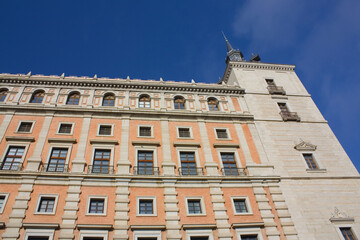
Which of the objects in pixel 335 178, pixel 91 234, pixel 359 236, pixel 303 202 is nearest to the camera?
pixel 91 234

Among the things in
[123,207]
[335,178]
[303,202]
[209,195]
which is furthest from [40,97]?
[335,178]

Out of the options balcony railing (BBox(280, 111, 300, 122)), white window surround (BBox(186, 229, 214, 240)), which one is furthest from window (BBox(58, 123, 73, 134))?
balcony railing (BBox(280, 111, 300, 122))

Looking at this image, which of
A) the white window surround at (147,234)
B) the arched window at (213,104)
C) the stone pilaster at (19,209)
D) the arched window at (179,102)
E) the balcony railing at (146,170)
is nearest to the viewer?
the stone pilaster at (19,209)

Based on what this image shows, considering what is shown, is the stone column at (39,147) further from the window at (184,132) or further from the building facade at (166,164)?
the window at (184,132)

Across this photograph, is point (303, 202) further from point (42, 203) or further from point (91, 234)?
point (42, 203)

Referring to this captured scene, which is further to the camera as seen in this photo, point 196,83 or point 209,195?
point 196,83

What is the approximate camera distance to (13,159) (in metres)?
21.3

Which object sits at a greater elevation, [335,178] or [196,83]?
[196,83]

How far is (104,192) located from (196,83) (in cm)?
1632

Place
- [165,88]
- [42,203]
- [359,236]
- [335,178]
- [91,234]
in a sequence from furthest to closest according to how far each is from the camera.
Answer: [165,88] < [335,178] < [359,236] < [42,203] < [91,234]

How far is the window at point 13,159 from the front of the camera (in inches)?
814

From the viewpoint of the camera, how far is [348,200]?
74.1 feet

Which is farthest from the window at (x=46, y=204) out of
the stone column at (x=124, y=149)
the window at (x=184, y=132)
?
the window at (x=184, y=132)

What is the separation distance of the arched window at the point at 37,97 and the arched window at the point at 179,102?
13.7 meters
